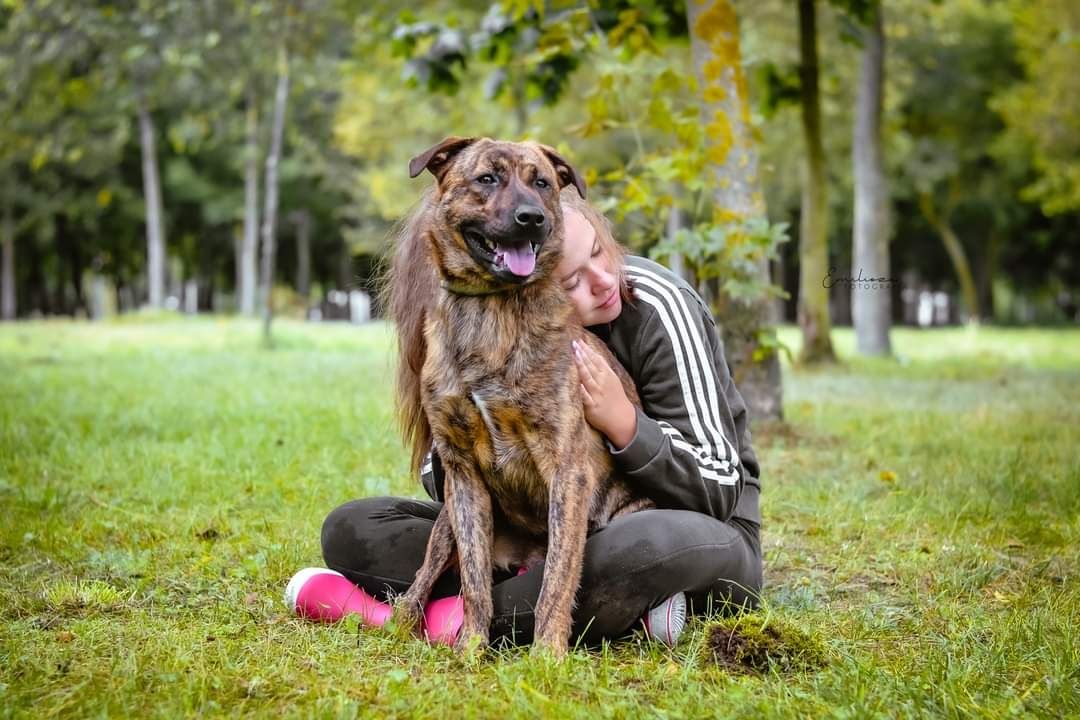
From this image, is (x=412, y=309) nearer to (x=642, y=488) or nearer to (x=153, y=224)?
(x=642, y=488)

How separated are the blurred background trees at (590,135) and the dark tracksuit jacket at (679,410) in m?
1.19

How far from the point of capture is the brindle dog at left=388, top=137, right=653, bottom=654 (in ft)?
11.9

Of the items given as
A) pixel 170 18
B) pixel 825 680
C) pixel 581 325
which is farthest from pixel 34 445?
pixel 170 18

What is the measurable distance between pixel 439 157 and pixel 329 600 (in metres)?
1.75

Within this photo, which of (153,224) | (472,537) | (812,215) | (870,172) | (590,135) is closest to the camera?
(472,537)

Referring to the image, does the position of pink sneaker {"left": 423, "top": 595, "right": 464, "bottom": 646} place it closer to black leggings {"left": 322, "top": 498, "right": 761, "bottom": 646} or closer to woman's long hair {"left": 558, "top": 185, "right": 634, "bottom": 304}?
black leggings {"left": 322, "top": 498, "right": 761, "bottom": 646}

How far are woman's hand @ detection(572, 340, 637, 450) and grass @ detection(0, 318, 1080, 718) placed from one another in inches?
29.7

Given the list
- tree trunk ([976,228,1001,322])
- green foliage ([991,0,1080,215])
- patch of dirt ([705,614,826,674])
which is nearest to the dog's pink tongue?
patch of dirt ([705,614,826,674])

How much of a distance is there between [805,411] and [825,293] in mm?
4401

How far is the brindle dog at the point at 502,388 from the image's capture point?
11.9 ft

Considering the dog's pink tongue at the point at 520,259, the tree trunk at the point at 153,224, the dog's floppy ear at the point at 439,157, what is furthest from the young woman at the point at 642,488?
the tree trunk at the point at 153,224

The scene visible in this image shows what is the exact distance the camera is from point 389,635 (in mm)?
3789

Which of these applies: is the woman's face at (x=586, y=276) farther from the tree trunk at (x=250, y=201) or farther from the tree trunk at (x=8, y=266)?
the tree trunk at (x=8, y=266)

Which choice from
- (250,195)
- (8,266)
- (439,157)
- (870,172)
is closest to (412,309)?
(439,157)
